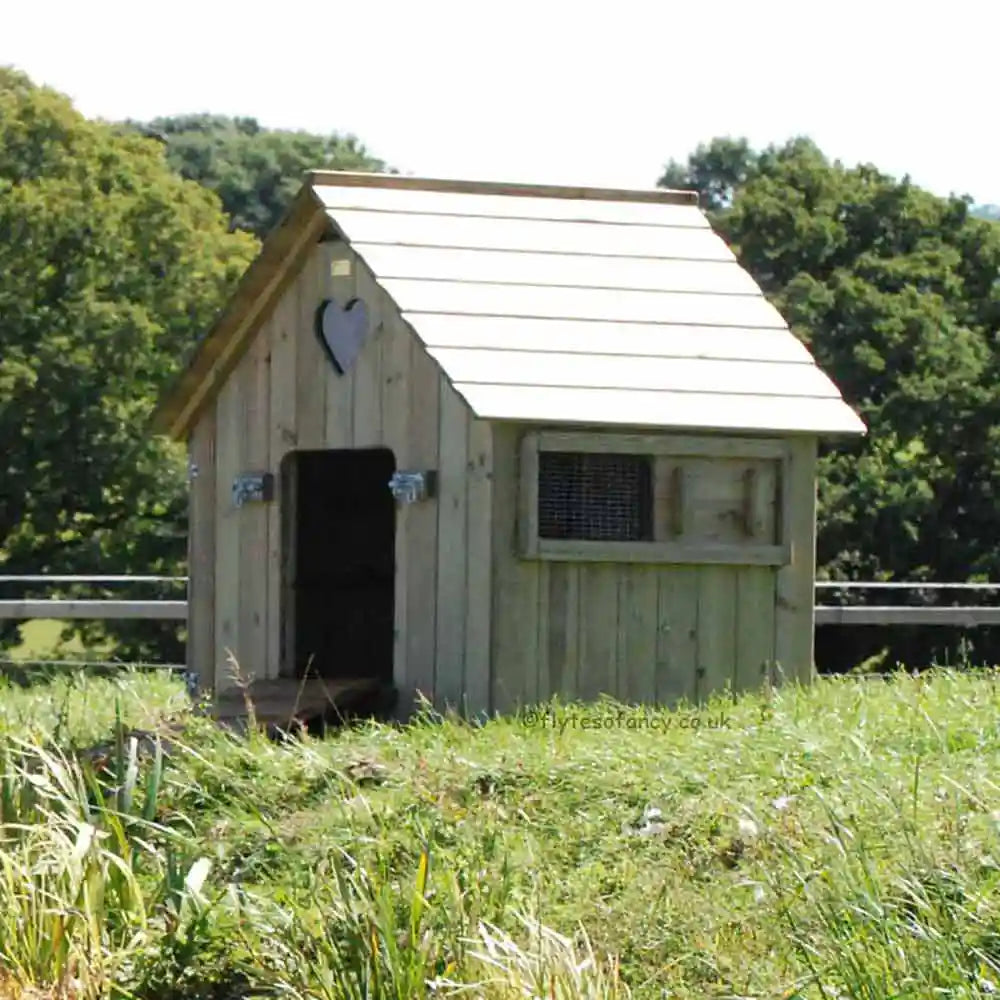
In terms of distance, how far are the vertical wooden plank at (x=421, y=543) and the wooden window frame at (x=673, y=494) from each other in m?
0.53

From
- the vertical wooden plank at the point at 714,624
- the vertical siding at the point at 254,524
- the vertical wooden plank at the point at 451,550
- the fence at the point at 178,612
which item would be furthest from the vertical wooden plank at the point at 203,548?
the fence at the point at 178,612

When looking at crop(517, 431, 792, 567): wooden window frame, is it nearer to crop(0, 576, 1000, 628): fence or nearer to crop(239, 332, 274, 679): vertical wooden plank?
crop(239, 332, 274, 679): vertical wooden plank

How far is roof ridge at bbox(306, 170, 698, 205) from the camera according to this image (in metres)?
11.7

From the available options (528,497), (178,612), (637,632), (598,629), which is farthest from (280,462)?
(178,612)

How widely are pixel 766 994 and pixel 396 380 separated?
527cm

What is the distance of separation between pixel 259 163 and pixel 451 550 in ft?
152

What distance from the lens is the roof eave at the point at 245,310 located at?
38.2 ft

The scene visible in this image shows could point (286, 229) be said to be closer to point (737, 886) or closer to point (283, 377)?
point (283, 377)

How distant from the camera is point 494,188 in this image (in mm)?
12086

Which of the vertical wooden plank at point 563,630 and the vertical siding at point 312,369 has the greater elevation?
the vertical siding at point 312,369

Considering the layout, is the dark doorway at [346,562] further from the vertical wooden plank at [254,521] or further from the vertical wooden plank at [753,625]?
the vertical wooden plank at [753,625]

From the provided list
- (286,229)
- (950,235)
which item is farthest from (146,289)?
(286,229)

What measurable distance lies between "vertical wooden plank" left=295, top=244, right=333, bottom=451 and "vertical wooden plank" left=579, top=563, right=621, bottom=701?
173 centimetres

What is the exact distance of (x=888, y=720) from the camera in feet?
30.0
